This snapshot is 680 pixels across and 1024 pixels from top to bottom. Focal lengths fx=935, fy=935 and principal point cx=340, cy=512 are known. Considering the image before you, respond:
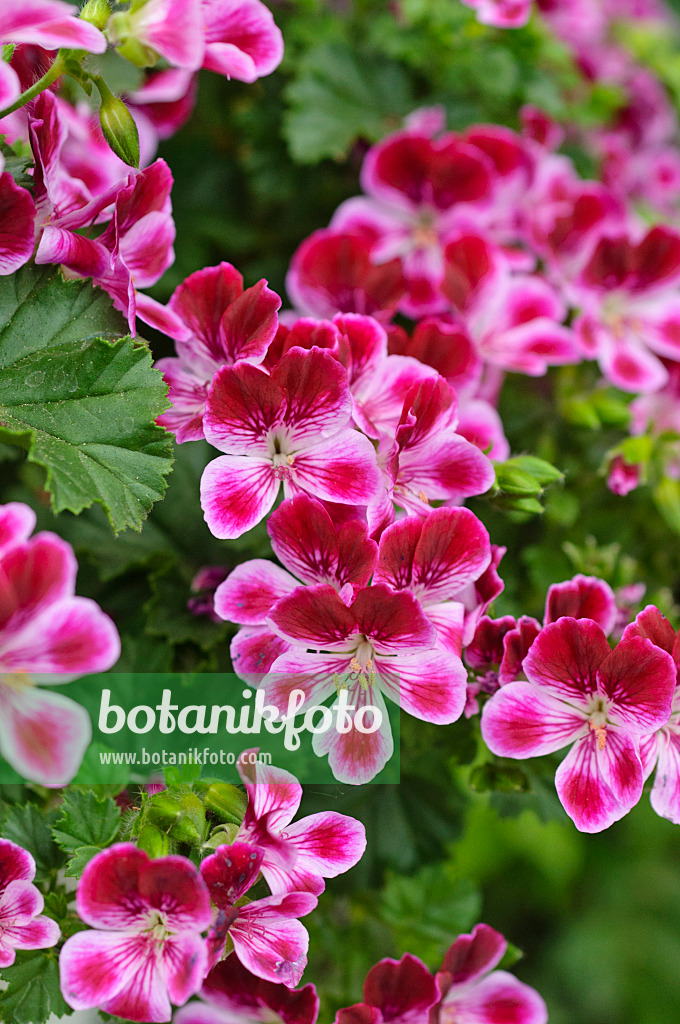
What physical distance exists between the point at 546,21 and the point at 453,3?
0.21 m

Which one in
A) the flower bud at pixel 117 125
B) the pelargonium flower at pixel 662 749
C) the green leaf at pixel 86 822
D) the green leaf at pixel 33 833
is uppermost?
the flower bud at pixel 117 125

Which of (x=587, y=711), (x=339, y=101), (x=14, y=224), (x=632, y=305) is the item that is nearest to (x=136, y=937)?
(x=587, y=711)

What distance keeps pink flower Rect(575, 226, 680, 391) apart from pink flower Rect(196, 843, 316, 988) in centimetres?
65

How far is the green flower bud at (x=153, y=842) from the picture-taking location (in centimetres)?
55

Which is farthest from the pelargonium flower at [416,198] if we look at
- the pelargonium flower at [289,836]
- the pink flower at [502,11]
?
the pelargonium flower at [289,836]

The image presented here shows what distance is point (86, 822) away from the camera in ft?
2.02

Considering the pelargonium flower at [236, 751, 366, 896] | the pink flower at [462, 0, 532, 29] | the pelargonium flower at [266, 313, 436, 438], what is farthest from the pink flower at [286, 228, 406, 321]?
the pelargonium flower at [236, 751, 366, 896]

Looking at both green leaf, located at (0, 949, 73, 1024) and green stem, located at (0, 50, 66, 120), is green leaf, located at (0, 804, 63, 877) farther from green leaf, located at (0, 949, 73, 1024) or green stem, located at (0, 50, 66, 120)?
green stem, located at (0, 50, 66, 120)

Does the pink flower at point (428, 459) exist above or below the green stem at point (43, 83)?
below

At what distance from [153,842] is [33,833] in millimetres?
163

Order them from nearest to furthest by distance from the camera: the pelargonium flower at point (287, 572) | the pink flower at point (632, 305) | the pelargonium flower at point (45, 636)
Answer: the pelargonium flower at point (45, 636)
the pelargonium flower at point (287, 572)
the pink flower at point (632, 305)

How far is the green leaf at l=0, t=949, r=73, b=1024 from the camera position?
0.61 meters

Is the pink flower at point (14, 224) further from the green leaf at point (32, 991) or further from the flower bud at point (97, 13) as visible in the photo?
the green leaf at point (32, 991)

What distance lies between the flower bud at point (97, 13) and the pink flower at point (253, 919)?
1.73 feet
